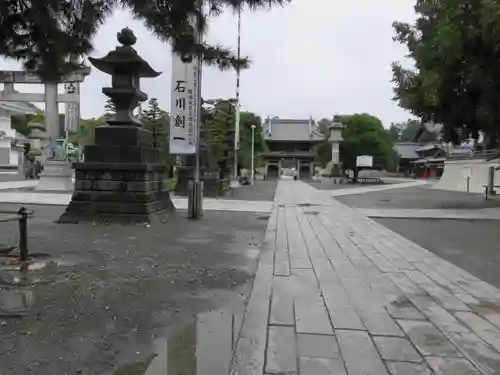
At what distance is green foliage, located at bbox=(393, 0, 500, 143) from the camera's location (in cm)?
1173

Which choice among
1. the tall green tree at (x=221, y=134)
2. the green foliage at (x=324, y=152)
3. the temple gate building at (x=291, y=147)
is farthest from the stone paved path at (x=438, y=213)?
the temple gate building at (x=291, y=147)

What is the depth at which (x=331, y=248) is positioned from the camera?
27.1ft

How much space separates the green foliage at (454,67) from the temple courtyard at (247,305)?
5.30 metres

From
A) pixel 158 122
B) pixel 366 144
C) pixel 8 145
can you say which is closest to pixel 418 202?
pixel 158 122

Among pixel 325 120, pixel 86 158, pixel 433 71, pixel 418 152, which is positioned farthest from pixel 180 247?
pixel 325 120

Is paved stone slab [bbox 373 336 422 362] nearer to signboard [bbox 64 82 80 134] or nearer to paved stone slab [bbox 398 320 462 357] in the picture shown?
paved stone slab [bbox 398 320 462 357]

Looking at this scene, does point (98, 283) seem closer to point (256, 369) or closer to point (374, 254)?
point (256, 369)

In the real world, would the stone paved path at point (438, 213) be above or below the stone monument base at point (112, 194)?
below

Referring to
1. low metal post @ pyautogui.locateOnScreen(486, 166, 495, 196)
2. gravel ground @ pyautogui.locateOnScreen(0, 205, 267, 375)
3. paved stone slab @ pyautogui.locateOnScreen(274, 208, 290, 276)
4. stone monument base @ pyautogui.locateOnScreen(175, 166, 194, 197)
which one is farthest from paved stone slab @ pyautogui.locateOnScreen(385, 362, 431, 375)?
low metal post @ pyautogui.locateOnScreen(486, 166, 495, 196)

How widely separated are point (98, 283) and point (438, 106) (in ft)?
44.4

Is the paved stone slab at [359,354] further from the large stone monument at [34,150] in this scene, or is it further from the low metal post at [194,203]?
the large stone monument at [34,150]

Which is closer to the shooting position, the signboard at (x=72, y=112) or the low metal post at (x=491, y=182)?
the low metal post at (x=491, y=182)

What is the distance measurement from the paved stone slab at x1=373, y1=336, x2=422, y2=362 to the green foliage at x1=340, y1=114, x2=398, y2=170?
1715 inches

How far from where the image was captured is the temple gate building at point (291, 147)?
58.8 metres
